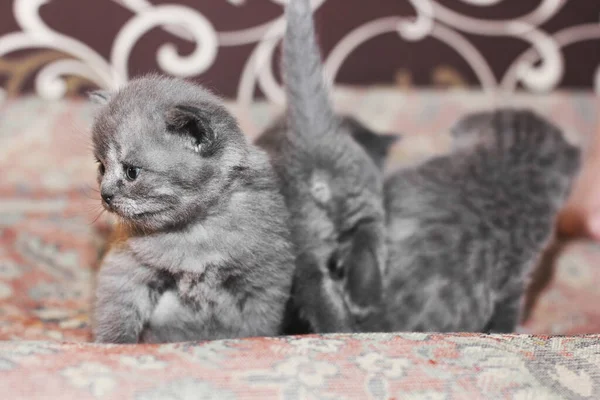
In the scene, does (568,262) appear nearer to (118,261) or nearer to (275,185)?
(275,185)

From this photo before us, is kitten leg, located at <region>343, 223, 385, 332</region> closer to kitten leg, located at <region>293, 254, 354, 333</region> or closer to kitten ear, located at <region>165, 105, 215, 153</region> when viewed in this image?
kitten leg, located at <region>293, 254, 354, 333</region>

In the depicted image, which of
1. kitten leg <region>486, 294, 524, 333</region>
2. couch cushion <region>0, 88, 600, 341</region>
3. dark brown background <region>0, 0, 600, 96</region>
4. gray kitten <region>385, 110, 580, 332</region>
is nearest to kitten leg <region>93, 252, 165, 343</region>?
couch cushion <region>0, 88, 600, 341</region>

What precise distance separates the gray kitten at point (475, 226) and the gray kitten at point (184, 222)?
332 millimetres

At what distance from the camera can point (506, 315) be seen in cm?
143

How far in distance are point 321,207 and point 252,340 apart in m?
0.41

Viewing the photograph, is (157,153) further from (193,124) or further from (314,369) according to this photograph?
(314,369)

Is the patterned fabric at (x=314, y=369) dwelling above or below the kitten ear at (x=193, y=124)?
below

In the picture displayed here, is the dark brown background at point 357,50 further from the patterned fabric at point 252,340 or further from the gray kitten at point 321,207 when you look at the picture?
the gray kitten at point 321,207

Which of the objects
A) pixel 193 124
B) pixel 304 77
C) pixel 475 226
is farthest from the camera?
pixel 475 226

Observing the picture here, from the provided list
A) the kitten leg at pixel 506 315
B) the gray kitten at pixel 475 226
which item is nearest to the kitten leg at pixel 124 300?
the gray kitten at pixel 475 226

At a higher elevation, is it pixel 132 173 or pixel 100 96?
pixel 100 96

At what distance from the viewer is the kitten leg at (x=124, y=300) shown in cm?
111

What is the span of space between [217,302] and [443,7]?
1.62 meters

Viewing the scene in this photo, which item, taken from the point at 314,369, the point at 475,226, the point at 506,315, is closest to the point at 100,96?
the point at 314,369
